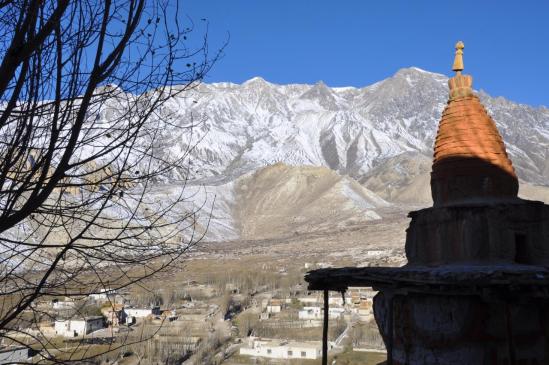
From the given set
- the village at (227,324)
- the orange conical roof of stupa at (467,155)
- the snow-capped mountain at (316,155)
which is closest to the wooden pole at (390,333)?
the orange conical roof of stupa at (467,155)

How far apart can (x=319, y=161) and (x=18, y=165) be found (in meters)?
137

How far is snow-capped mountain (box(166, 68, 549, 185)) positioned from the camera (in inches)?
5374

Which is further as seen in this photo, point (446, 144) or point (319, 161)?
point (319, 161)

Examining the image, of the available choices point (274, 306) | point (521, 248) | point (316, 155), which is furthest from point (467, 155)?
point (316, 155)

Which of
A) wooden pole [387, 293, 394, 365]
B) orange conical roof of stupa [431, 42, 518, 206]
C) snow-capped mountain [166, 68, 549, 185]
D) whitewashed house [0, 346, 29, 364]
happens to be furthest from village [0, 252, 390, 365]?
snow-capped mountain [166, 68, 549, 185]

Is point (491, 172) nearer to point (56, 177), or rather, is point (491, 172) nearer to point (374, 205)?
point (56, 177)

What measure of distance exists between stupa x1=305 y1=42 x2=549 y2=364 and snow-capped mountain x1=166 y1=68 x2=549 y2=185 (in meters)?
102

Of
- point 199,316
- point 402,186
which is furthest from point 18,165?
point 402,186

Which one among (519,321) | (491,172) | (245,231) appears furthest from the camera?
(245,231)

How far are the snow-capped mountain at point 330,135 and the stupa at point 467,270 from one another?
10170cm

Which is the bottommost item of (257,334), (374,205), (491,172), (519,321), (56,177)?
(257,334)

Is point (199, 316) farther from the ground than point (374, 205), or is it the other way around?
point (374, 205)

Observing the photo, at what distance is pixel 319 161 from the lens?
140 metres

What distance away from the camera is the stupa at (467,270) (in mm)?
6605
